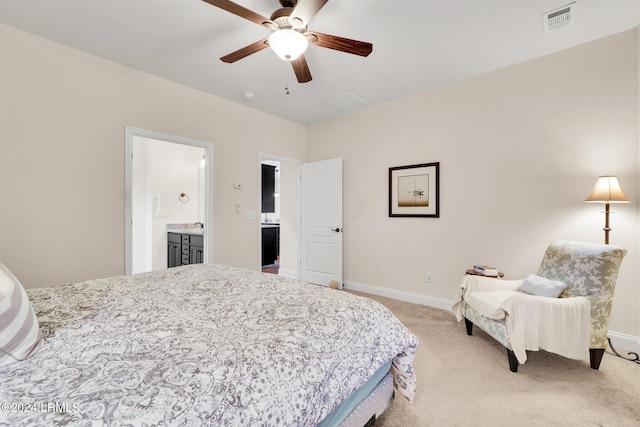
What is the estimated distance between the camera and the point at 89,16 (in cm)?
215

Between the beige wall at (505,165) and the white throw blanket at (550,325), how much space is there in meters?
0.90

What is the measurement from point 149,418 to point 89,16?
112 inches

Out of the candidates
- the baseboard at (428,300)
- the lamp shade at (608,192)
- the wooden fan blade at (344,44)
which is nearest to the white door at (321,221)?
the baseboard at (428,300)

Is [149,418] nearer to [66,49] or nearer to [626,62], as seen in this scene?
[66,49]

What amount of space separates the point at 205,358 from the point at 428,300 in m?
3.15

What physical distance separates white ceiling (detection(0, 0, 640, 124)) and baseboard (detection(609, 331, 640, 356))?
2.56 m

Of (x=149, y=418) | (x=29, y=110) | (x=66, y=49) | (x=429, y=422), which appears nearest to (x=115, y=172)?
(x=29, y=110)

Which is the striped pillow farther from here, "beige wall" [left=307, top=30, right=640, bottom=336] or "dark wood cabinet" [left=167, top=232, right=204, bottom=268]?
"beige wall" [left=307, top=30, right=640, bottom=336]

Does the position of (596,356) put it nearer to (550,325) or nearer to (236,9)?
(550,325)

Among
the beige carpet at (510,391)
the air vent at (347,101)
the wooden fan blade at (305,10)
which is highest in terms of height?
the air vent at (347,101)

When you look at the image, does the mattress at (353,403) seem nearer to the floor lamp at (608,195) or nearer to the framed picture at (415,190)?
the floor lamp at (608,195)

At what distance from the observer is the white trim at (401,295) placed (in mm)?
3348

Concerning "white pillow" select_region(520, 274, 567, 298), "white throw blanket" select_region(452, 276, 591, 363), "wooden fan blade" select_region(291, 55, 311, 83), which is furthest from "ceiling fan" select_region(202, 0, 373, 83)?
"white pillow" select_region(520, 274, 567, 298)

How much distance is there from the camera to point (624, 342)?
237 cm
